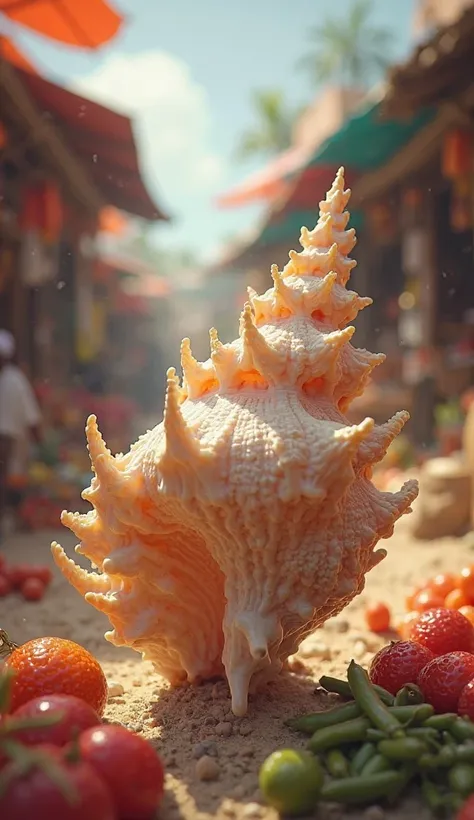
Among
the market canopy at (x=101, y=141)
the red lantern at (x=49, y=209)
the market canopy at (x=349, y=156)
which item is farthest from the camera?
the market canopy at (x=349, y=156)

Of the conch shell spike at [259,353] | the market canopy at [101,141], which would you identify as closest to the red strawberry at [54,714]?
the conch shell spike at [259,353]

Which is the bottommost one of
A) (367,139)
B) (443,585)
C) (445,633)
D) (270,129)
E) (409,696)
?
(409,696)

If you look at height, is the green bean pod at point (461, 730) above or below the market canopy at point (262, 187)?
below

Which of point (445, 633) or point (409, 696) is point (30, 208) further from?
point (409, 696)

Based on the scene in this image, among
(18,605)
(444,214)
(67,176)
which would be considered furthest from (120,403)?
(18,605)

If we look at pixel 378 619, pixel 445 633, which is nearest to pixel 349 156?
pixel 378 619

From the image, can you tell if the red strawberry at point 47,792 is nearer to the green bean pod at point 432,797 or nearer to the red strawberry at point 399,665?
the green bean pod at point 432,797

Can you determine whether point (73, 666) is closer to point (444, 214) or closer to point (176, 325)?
point (444, 214)
